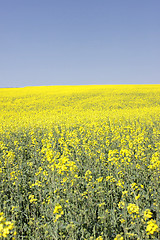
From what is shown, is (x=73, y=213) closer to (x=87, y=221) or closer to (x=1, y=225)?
(x=87, y=221)

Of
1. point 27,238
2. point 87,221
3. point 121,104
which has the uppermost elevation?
point 121,104

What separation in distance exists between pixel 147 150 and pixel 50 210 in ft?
15.1

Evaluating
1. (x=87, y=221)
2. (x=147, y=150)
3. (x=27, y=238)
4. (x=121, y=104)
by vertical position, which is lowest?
(x=27, y=238)

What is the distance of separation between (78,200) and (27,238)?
1.24 meters

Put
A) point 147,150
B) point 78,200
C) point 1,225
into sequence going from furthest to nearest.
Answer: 1. point 147,150
2. point 78,200
3. point 1,225

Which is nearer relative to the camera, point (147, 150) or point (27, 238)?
point (27, 238)

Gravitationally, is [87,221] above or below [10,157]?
below

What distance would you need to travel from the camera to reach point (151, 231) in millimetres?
2359

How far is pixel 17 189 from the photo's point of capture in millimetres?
5012

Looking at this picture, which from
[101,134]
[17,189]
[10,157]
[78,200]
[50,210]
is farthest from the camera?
[101,134]

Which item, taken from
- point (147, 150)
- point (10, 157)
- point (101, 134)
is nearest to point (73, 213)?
point (10, 157)

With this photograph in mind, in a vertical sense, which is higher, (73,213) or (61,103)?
(61,103)

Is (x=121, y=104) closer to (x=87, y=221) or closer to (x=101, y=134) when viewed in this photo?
(x=101, y=134)

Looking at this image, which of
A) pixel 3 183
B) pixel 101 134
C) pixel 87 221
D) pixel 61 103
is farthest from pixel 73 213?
pixel 61 103
